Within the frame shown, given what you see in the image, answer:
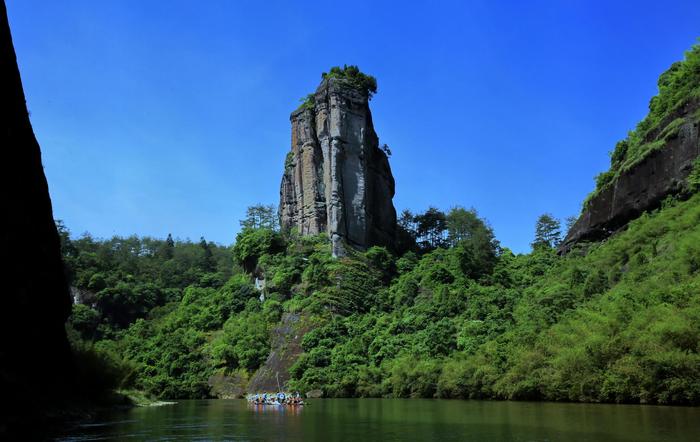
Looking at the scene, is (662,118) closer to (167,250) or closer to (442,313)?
(442,313)

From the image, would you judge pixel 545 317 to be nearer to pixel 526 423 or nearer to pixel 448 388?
pixel 448 388

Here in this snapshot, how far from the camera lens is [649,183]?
51031mm

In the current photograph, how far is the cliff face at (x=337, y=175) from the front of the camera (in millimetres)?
82250

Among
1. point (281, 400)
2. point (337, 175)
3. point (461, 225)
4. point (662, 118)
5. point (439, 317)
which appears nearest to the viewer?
point (281, 400)

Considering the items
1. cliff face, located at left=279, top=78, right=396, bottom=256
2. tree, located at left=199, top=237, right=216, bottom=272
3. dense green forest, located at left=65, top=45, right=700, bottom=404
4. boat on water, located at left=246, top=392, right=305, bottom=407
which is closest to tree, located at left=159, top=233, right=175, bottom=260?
tree, located at left=199, top=237, right=216, bottom=272

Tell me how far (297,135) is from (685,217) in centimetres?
5821

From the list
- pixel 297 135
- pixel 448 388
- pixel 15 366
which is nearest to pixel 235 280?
pixel 297 135

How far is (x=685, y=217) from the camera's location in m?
42.0

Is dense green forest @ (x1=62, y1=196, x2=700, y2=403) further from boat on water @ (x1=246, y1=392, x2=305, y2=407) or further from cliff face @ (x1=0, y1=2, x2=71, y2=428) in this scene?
cliff face @ (x1=0, y1=2, x2=71, y2=428)

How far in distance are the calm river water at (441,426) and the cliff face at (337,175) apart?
4744 cm

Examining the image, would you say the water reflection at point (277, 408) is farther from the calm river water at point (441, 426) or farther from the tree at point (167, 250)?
the tree at point (167, 250)

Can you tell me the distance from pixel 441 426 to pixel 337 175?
194ft

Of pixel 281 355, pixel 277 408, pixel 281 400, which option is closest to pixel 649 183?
pixel 281 400

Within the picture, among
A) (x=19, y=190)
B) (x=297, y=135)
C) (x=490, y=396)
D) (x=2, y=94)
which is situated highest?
(x=297, y=135)
